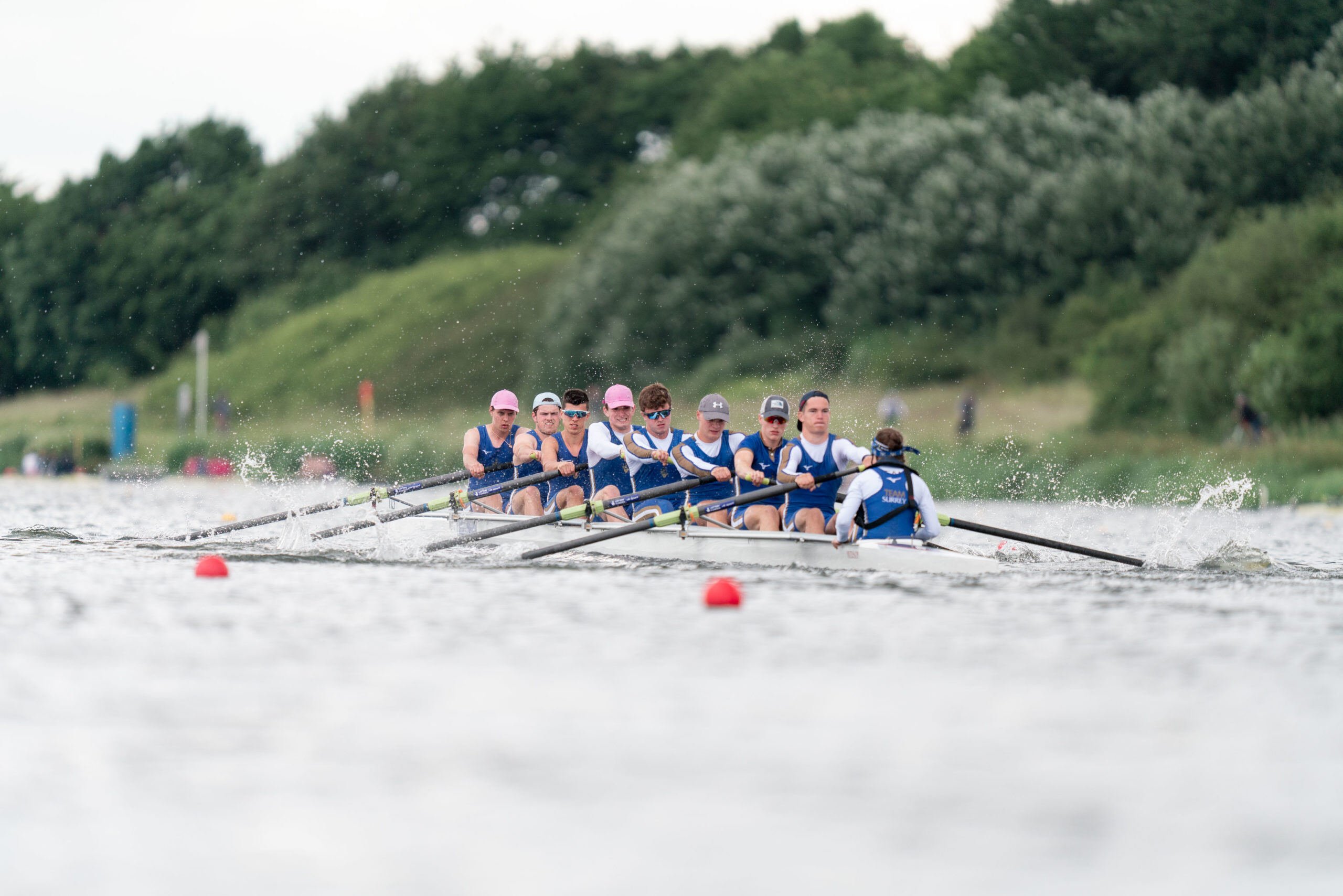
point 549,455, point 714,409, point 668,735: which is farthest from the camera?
point 549,455

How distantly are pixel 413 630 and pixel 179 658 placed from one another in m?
1.34

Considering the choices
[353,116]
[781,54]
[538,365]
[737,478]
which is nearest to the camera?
[737,478]

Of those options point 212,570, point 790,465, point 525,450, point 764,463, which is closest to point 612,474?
point 525,450

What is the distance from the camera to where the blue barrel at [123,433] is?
1342 inches

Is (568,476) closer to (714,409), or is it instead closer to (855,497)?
(714,409)

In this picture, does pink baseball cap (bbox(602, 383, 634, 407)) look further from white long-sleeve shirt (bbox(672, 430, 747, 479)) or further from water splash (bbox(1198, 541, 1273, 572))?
water splash (bbox(1198, 541, 1273, 572))

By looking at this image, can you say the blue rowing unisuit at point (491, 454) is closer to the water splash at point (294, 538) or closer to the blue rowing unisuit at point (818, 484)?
the water splash at point (294, 538)

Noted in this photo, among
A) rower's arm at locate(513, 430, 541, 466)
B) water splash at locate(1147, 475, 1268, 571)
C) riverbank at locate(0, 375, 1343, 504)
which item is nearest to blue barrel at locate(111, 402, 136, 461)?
riverbank at locate(0, 375, 1343, 504)

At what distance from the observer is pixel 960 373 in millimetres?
35250

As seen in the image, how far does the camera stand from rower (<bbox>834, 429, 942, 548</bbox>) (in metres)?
10.9

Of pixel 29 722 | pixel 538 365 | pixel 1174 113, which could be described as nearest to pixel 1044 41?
pixel 1174 113

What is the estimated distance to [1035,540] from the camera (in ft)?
37.0

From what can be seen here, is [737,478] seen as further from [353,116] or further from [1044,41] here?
[353,116]

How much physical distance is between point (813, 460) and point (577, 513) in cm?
172
